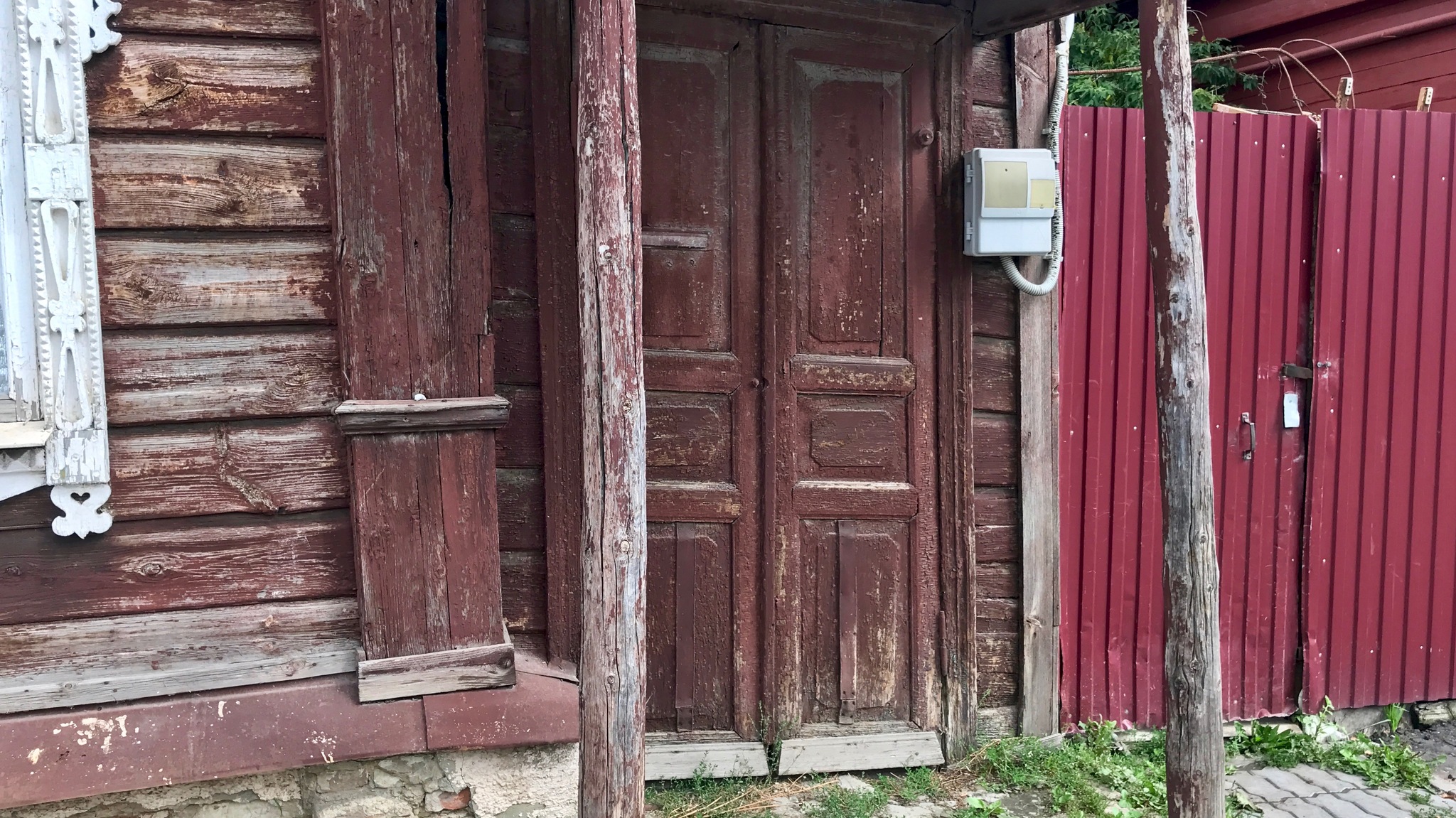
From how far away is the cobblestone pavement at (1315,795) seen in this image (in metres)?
3.35

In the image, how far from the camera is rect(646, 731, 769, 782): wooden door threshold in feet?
10.3

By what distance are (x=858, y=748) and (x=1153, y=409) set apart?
180 cm

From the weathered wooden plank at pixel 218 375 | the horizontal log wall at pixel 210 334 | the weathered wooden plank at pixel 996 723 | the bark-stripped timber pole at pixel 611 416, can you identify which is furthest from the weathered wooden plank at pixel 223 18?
the weathered wooden plank at pixel 996 723

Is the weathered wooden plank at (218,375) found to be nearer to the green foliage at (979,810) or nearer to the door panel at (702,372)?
the door panel at (702,372)

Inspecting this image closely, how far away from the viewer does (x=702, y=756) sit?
3.17 meters

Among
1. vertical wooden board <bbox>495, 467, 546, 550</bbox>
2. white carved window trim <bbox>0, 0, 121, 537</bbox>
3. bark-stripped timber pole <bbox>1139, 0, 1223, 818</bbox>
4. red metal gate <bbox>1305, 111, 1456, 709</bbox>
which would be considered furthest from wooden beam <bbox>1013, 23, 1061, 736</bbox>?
white carved window trim <bbox>0, 0, 121, 537</bbox>

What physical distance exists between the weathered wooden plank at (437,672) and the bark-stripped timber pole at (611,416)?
0.67 m

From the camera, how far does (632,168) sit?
1.97 m

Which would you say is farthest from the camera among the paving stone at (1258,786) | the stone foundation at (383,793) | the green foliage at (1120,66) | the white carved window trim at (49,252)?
the green foliage at (1120,66)

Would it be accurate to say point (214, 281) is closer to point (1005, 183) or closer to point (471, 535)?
point (471, 535)

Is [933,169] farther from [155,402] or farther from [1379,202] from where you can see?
[155,402]

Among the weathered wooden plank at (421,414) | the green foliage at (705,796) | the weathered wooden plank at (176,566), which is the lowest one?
the green foliage at (705,796)

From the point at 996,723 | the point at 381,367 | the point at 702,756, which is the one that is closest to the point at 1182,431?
the point at 996,723

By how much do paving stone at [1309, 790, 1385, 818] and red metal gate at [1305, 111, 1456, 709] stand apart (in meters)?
0.58
